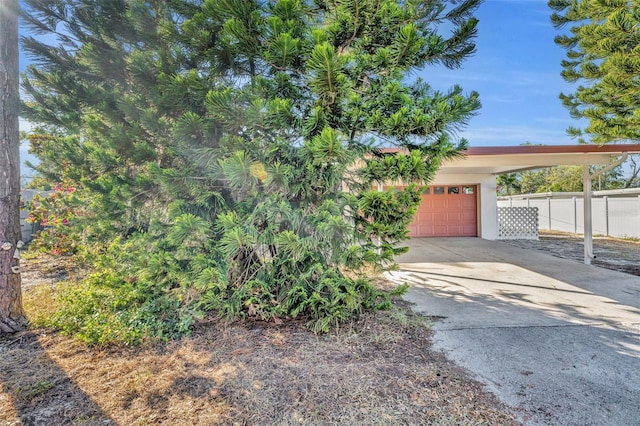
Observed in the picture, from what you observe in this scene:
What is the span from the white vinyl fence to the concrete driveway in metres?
8.29

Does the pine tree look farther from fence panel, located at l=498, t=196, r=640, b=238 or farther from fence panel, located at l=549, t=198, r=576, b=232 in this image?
fence panel, located at l=549, t=198, r=576, b=232

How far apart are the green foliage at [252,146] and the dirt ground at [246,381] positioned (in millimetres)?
309

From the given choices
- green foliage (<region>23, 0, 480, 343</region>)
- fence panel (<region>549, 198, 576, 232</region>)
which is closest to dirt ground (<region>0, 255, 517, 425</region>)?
green foliage (<region>23, 0, 480, 343</region>)

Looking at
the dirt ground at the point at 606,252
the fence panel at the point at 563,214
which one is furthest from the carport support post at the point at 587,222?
the fence panel at the point at 563,214

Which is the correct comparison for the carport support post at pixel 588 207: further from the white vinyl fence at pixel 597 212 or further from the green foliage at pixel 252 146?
the white vinyl fence at pixel 597 212

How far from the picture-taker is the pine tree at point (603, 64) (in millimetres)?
5656

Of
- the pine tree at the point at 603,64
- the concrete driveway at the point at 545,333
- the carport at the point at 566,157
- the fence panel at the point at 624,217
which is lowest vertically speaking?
the concrete driveway at the point at 545,333

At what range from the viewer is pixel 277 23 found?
9.63 ft

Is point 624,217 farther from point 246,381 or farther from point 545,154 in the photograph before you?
point 246,381

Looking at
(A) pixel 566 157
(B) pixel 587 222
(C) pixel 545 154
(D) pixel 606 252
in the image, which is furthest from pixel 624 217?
(C) pixel 545 154

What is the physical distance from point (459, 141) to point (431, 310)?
2.30 metres

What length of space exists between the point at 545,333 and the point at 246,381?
3208 millimetres

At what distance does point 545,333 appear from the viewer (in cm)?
360

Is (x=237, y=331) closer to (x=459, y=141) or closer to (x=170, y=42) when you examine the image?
(x=459, y=141)
